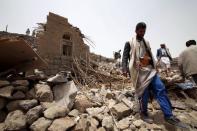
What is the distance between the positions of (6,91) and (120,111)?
2254mm

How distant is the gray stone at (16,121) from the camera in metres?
3.08

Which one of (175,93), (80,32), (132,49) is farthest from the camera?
(80,32)

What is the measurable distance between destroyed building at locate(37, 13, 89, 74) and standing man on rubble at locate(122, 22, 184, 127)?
7.25 metres

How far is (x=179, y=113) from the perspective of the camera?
4.10m

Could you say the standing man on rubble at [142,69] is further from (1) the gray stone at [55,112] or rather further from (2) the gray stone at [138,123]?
(1) the gray stone at [55,112]

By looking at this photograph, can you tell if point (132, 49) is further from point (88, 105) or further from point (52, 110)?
point (52, 110)

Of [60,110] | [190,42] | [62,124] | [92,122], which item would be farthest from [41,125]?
[190,42]

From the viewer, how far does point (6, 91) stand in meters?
3.76

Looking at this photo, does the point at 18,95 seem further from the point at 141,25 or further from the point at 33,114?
the point at 141,25

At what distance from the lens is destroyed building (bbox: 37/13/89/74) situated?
10.5m

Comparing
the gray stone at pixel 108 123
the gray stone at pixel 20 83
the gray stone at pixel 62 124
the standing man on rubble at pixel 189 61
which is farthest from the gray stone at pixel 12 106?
the standing man on rubble at pixel 189 61

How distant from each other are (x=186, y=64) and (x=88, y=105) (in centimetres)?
242

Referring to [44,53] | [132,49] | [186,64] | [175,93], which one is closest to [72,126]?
[132,49]

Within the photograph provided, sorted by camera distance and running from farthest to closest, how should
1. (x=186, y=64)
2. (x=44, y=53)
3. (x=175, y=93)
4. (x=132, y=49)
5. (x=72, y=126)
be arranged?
1. (x=44, y=53)
2. (x=175, y=93)
3. (x=186, y=64)
4. (x=132, y=49)
5. (x=72, y=126)
